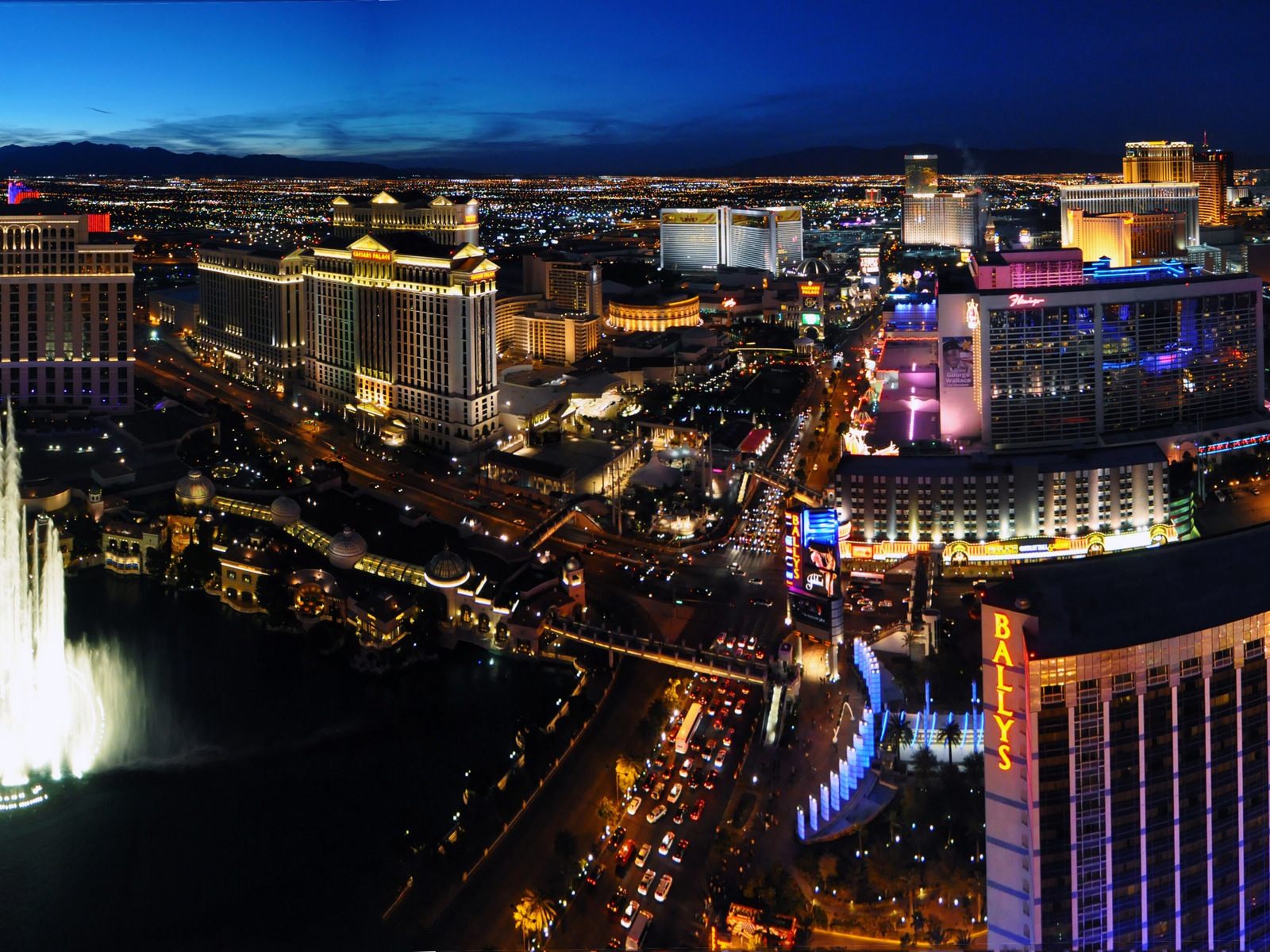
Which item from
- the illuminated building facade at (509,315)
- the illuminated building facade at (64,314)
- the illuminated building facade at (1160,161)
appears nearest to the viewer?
the illuminated building facade at (64,314)

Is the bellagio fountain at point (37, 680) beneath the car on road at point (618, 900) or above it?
above

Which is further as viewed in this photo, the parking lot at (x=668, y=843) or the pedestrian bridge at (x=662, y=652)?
the pedestrian bridge at (x=662, y=652)

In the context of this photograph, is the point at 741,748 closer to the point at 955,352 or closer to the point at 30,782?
the point at 30,782

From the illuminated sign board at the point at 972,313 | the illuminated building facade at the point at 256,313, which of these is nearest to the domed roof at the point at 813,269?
the illuminated sign board at the point at 972,313

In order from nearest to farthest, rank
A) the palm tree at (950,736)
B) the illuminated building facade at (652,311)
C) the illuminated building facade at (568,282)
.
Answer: the palm tree at (950,736), the illuminated building facade at (568,282), the illuminated building facade at (652,311)

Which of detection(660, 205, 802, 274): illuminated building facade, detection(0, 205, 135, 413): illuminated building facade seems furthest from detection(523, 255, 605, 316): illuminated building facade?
→ detection(660, 205, 802, 274): illuminated building facade

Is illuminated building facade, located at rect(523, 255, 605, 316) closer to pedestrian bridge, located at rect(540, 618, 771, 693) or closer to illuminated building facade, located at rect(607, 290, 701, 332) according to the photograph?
illuminated building facade, located at rect(607, 290, 701, 332)

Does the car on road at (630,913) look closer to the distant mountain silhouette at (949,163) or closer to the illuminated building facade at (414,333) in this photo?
the illuminated building facade at (414,333)
